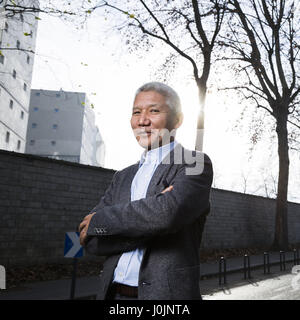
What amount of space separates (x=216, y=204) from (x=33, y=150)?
197ft

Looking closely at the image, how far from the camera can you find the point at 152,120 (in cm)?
189

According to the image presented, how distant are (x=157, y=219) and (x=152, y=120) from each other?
0.55m

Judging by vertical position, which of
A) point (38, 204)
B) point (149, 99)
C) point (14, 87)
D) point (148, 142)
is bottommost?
point (38, 204)

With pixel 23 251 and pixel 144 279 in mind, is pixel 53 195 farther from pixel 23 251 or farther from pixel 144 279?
pixel 144 279

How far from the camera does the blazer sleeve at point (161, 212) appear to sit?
163 centimetres

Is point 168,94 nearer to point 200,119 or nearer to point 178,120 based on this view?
point 178,120

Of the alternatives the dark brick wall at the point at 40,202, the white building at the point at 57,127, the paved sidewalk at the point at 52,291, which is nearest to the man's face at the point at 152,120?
the paved sidewalk at the point at 52,291

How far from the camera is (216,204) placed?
781 inches

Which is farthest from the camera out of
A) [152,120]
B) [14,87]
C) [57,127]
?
[57,127]

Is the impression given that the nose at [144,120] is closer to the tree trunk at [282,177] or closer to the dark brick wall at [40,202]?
the dark brick wall at [40,202]

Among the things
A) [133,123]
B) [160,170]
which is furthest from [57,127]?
[160,170]

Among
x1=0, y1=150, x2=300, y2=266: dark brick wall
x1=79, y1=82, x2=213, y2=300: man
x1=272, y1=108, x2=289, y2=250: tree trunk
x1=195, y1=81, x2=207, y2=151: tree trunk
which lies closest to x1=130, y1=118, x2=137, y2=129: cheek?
x1=79, y1=82, x2=213, y2=300: man

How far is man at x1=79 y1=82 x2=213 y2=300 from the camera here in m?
1.62

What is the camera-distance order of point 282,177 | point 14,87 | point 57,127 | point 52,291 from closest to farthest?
→ 1. point 52,291
2. point 282,177
3. point 14,87
4. point 57,127
